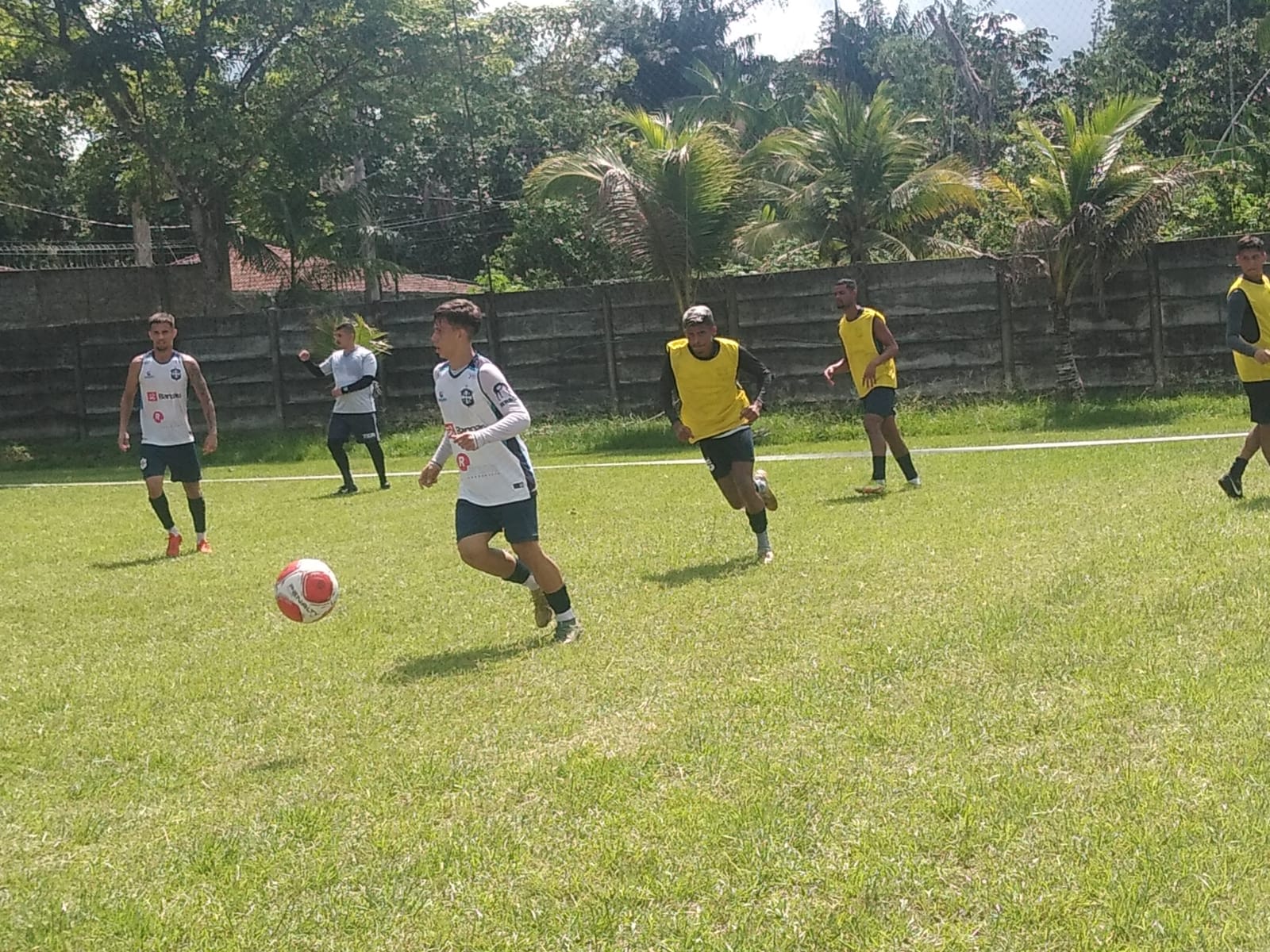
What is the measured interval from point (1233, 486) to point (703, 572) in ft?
13.3

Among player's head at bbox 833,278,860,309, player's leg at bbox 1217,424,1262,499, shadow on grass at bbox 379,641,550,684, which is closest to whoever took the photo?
shadow on grass at bbox 379,641,550,684

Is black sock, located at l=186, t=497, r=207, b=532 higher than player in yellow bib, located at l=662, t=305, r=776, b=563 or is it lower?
lower

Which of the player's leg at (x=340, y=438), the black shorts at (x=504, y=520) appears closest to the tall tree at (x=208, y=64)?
the player's leg at (x=340, y=438)

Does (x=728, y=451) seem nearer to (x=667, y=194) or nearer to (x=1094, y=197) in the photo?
(x=1094, y=197)

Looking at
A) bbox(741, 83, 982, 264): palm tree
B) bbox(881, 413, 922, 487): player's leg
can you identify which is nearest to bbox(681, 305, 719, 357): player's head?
bbox(881, 413, 922, 487): player's leg

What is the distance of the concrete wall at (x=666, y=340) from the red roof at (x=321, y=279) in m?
5.63

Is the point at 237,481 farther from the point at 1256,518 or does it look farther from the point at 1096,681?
the point at 1096,681

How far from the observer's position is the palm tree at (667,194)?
19.5m

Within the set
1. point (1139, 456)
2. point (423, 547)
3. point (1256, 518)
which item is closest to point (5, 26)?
point (423, 547)

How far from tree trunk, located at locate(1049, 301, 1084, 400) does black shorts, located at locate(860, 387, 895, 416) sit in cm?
790

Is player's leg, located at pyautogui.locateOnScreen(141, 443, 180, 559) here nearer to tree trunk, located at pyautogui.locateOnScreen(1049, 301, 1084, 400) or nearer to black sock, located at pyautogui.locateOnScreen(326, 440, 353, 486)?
black sock, located at pyautogui.locateOnScreen(326, 440, 353, 486)

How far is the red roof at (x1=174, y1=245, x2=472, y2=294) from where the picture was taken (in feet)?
90.9

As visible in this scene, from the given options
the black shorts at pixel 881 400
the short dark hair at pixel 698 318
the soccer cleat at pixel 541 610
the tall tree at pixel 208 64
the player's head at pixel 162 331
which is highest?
the tall tree at pixel 208 64

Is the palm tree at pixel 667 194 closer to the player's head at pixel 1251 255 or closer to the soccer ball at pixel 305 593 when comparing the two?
the player's head at pixel 1251 255
